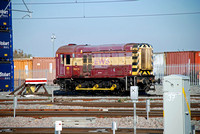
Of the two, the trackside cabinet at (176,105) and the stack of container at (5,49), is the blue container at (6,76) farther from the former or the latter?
the trackside cabinet at (176,105)

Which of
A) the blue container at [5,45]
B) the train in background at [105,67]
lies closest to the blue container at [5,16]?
the blue container at [5,45]

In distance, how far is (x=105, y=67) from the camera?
2536 cm

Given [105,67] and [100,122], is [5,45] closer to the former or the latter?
[105,67]

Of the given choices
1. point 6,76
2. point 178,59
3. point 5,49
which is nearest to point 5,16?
point 5,49

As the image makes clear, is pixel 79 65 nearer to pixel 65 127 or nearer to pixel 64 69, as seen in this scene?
pixel 64 69

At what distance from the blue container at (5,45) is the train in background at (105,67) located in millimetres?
6122

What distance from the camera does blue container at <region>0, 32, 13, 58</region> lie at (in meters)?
29.8

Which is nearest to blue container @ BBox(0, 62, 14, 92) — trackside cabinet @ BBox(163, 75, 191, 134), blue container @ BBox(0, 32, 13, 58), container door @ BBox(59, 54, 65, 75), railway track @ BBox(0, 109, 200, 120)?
blue container @ BBox(0, 32, 13, 58)

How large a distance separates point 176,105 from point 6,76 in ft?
82.2

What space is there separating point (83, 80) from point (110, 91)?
8.12ft

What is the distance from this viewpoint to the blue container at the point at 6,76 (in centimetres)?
2997

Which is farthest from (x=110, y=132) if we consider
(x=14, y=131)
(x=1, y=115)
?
(x=1, y=115)

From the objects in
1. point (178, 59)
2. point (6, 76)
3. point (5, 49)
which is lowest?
point (6, 76)

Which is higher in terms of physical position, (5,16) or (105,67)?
(5,16)
